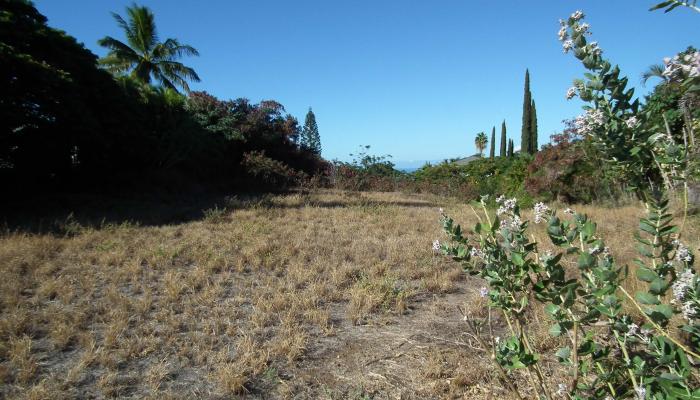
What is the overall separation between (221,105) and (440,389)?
42.0 feet

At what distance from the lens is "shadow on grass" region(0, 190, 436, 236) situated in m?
5.85

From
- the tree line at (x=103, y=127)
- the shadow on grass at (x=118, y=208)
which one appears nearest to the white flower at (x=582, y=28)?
the shadow on grass at (x=118, y=208)

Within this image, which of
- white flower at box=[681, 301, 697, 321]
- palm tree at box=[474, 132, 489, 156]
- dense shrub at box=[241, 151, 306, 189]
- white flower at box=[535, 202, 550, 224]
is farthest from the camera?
palm tree at box=[474, 132, 489, 156]

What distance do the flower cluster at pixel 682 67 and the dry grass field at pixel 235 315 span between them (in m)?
1.85

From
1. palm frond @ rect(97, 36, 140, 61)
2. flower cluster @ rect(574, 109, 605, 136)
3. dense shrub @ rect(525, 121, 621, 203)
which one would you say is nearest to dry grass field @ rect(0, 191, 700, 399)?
flower cluster @ rect(574, 109, 605, 136)

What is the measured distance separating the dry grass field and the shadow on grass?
0.31 m

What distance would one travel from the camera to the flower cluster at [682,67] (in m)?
0.87

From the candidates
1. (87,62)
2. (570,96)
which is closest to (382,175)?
(87,62)

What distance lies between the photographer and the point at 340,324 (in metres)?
3.26

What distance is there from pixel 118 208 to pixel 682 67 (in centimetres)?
851

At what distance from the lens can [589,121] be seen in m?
1.17

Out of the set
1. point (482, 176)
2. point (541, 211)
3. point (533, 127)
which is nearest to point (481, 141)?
point (533, 127)

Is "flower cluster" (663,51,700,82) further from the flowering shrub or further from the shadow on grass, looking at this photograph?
the shadow on grass

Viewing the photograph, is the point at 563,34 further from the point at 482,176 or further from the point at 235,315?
the point at 482,176
